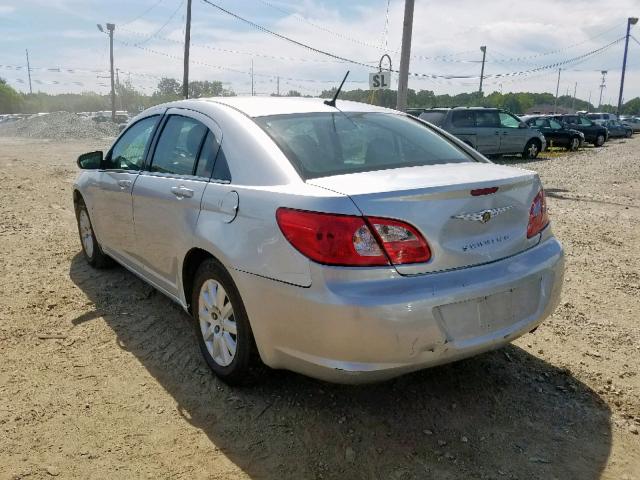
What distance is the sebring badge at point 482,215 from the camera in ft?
8.32

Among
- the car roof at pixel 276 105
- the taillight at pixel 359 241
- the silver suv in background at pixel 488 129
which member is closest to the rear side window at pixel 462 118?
the silver suv in background at pixel 488 129

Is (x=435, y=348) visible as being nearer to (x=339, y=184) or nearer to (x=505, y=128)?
(x=339, y=184)

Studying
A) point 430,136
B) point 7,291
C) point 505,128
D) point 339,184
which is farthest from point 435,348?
point 505,128

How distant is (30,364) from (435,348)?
8.18 ft

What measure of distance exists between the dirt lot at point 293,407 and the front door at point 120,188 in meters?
0.51

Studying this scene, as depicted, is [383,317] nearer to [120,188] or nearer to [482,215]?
[482,215]

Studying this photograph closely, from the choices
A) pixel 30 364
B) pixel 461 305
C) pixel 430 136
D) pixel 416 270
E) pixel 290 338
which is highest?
pixel 430 136

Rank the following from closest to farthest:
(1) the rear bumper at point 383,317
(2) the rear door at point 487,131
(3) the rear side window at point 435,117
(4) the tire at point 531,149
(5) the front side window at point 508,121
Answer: (1) the rear bumper at point 383,317
(3) the rear side window at point 435,117
(2) the rear door at point 487,131
(5) the front side window at point 508,121
(4) the tire at point 531,149

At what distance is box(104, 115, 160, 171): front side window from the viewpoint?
4.09m

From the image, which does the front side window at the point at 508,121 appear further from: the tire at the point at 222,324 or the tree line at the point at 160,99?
the tree line at the point at 160,99

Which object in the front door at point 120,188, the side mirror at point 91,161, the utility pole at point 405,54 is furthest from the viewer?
the utility pole at point 405,54

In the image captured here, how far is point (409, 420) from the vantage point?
2.81 metres

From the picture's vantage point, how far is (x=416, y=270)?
2412 mm

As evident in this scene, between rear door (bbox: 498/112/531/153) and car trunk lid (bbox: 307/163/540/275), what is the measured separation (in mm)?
16241
